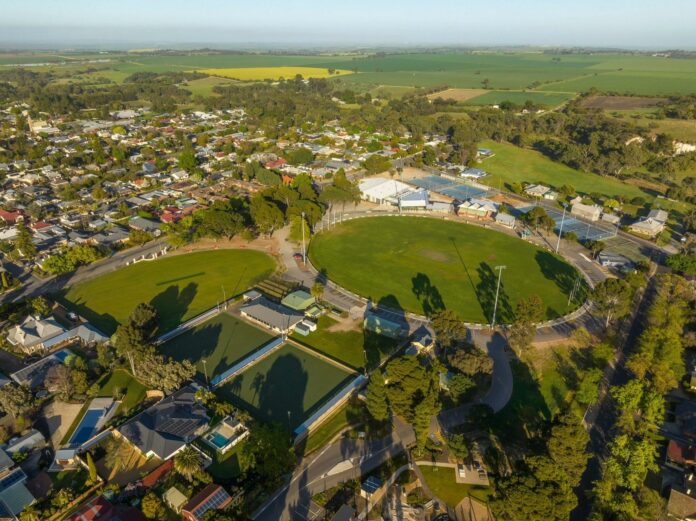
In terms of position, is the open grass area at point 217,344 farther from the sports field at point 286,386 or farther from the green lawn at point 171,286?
the green lawn at point 171,286

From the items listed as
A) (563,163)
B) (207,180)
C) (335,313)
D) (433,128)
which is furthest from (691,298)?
(433,128)

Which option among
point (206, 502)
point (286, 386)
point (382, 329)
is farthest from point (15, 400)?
point (382, 329)

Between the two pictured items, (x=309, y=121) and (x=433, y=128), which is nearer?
(x=433, y=128)

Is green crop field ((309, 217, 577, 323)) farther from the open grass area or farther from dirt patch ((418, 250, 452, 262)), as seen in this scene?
the open grass area

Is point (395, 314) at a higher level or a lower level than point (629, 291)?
lower

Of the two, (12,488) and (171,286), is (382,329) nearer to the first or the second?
(171,286)

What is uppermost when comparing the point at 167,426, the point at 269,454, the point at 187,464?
the point at 269,454

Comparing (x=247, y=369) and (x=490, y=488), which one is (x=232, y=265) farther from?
(x=490, y=488)

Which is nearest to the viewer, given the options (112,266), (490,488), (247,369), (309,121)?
(490,488)
